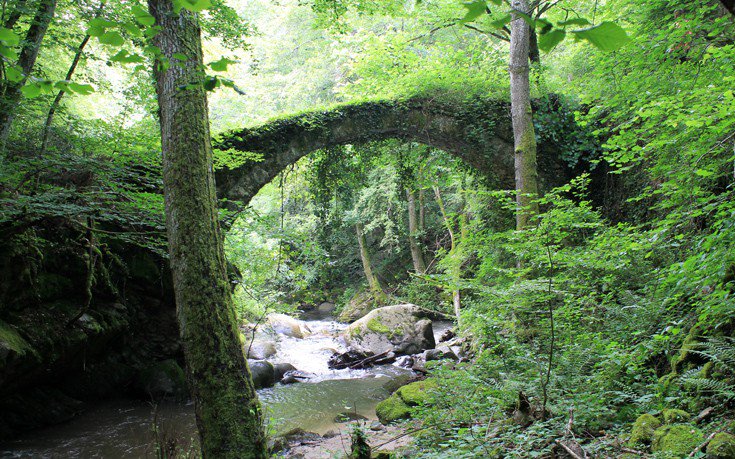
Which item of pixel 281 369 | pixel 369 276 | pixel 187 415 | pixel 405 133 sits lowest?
pixel 281 369

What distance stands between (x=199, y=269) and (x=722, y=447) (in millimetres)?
2875

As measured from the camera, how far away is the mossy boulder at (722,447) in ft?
6.09

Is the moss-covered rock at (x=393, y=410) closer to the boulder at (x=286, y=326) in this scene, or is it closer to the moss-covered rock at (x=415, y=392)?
the moss-covered rock at (x=415, y=392)

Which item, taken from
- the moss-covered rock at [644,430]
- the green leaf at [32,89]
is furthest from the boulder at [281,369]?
the green leaf at [32,89]

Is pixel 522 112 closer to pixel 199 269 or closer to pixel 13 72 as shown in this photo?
pixel 199 269

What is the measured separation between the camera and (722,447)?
1.88 metres

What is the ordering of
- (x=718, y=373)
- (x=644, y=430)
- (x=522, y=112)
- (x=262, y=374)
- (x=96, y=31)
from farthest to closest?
(x=262, y=374), (x=522, y=112), (x=718, y=373), (x=644, y=430), (x=96, y=31)

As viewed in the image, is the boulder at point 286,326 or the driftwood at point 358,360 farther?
the boulder at point 286,326

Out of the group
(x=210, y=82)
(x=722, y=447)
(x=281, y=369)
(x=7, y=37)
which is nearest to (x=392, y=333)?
(x=281, y=369)

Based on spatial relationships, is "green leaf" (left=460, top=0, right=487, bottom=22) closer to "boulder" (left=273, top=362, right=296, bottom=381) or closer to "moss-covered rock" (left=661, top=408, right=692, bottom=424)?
"moss-covered rock" (left=661, top=408, right=692, bottom=424)

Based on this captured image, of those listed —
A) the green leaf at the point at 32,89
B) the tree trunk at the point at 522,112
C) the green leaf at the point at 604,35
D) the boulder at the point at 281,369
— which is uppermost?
the tree trunk at the point at 522,112

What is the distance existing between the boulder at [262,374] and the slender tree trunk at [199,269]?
5534 mm

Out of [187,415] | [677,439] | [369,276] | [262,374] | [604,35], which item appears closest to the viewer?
[604,35]

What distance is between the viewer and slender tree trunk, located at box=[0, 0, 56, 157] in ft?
15.3
